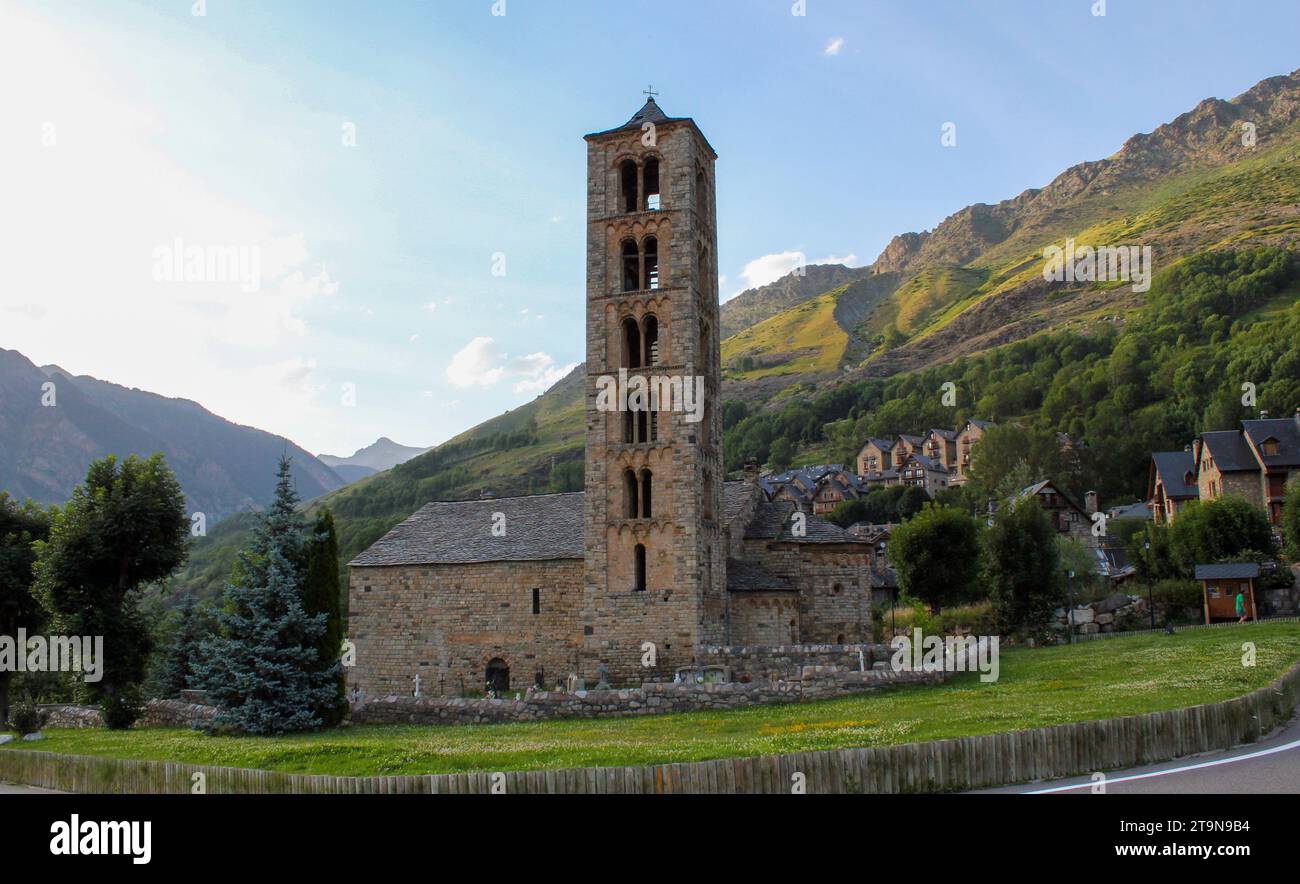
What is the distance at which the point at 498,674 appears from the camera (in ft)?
131

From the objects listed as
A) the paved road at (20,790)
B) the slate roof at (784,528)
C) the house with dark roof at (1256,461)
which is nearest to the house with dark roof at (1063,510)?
the house with dark roof at (1256,461)

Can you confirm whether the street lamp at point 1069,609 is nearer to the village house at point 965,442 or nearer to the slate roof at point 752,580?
the slate roof at point 752,580

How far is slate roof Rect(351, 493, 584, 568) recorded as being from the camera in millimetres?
40406

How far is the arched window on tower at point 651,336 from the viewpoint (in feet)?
128

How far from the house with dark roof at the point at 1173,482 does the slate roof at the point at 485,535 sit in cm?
4997

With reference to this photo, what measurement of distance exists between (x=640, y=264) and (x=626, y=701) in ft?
60.3

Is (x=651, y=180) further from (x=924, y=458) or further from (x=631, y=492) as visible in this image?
(x=924, y=458)

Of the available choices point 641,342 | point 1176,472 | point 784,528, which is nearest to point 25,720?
point 641,342

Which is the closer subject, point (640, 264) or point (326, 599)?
point (326, 599)

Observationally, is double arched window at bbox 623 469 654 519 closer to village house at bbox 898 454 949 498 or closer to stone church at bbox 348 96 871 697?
stone church at bbox 348 96 871 697
